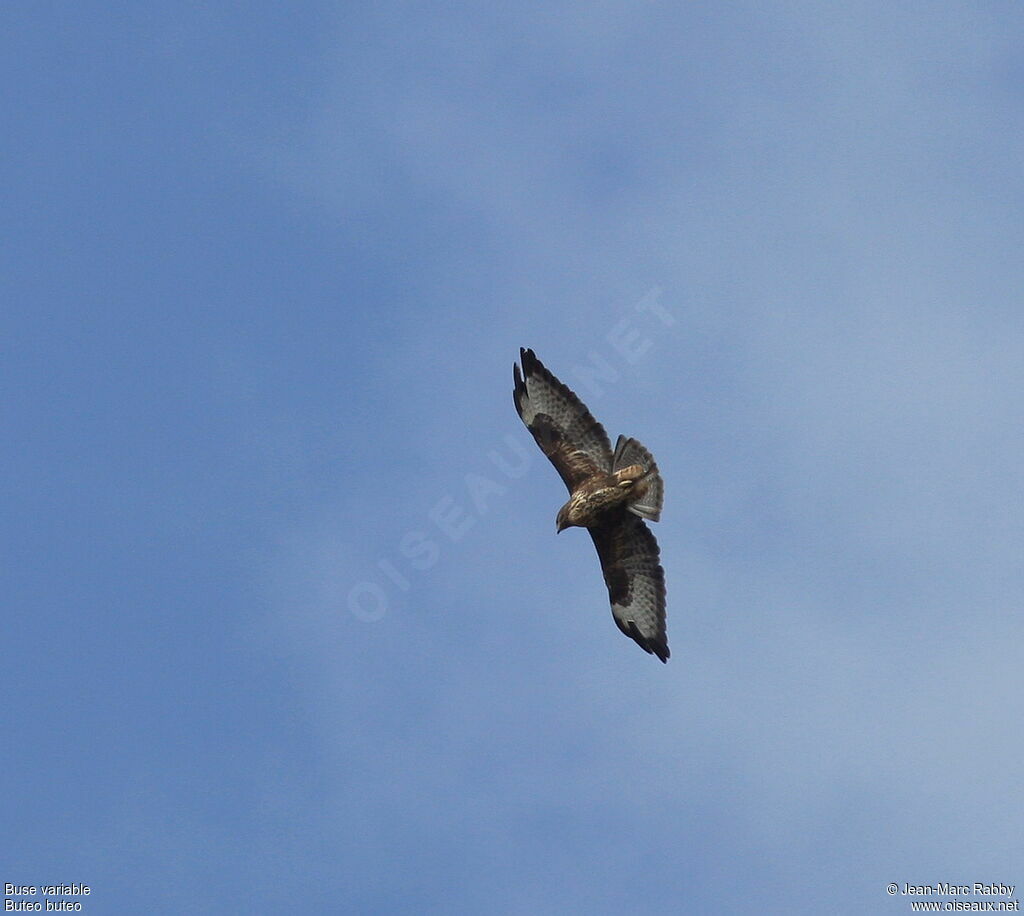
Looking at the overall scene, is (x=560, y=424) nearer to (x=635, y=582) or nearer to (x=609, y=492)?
(x=609, y=492)

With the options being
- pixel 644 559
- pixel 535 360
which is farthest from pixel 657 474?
pixel 535 360

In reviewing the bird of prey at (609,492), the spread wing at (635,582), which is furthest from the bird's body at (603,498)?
the spread wing at (635,582)

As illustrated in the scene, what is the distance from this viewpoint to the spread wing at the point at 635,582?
1920 cm

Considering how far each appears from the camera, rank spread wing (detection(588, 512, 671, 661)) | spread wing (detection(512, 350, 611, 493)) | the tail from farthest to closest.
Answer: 1. spread wing (detection(512, 350, 611, 493))
2. spread wing (detection(588, 512, 671, 661))
3. the tail

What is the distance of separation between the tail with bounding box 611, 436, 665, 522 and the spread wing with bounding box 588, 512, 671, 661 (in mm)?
630

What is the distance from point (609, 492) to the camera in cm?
1845

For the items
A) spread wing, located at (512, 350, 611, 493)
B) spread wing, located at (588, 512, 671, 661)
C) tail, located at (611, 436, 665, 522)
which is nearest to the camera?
tail, located at (611, 436, 665, 522)

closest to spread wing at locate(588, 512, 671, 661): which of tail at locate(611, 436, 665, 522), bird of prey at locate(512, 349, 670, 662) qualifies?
bird of prey at locate(512, 349, 670, 662)

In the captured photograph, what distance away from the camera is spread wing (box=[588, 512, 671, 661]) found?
19.2 m

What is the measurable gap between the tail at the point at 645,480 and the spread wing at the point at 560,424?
65 centimetres

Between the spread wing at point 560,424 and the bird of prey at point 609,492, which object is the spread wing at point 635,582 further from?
the spread wing at point 560,424

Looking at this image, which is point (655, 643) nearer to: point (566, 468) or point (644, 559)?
point (644, 559)

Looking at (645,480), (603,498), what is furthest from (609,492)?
(645,480)

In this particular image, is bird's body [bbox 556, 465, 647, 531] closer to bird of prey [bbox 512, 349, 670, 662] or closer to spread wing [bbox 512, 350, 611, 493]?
bird of prey [bbox 512, 349, 670, 662]
